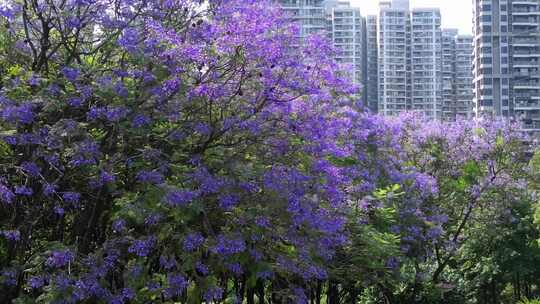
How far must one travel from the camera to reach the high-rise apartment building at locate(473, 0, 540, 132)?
58.8 meters

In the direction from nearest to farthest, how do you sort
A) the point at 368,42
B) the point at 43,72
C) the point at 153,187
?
the point at 153,187 < the point at 43,72 < the point at 368,42

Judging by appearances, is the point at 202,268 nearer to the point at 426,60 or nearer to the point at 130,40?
the point at 130,40

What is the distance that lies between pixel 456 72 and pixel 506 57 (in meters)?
5.74

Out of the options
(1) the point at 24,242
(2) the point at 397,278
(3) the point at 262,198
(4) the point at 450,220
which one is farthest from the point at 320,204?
(4) the point at 450,220

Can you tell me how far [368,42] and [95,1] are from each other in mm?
42763

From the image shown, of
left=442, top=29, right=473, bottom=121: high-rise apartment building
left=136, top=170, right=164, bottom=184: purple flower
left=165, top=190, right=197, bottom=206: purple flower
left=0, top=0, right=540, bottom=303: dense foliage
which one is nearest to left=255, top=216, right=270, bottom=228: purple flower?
left=0, top=0, right=540, bottom=303: dense foliage

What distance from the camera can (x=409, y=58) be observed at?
163ft

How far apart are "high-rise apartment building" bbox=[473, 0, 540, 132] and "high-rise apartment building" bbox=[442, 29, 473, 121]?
1389mm

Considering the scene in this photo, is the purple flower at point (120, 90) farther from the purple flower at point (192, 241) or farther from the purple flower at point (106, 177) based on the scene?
the purple flower at point (192, 241)

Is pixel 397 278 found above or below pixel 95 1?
below

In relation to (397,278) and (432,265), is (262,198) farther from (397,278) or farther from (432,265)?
(432,265)

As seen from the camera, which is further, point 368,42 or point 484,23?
point 484,23

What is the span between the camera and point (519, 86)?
59.7 m

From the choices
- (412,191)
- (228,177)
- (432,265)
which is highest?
(228,177)
